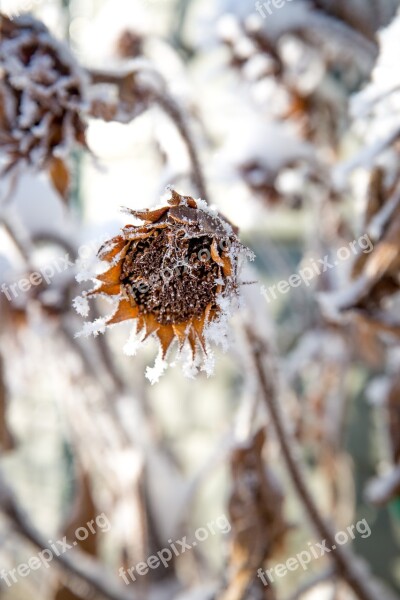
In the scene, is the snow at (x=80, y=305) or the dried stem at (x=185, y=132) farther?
the dried stem at (x=185, y=132)

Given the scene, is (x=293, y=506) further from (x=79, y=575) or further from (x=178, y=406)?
(x=79, y=575)

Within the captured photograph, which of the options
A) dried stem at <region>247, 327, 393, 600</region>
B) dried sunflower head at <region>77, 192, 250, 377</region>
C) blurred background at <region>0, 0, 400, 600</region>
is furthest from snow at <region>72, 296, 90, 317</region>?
dried stem at <region>247, 327, 393, 600</region>

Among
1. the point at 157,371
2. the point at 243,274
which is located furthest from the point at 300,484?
the point at 157,371

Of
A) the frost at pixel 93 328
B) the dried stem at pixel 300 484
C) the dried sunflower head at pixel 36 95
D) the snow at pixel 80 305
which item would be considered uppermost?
the dried sunflower head at pixel 36 95

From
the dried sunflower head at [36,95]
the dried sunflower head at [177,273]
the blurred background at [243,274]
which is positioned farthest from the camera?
the blurred background at [243,274]

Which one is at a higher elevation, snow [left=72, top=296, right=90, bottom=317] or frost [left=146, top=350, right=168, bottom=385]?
snow [left=72, top=296, right=90, bottom=317]

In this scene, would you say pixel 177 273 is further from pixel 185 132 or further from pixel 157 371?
pixel 185 132

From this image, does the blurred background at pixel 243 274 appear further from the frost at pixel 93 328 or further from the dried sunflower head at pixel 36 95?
the frost at pixel 93 328

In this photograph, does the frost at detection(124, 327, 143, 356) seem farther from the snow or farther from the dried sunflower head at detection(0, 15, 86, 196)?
the dried sunflower head at detection(0, 15, 86, 196)

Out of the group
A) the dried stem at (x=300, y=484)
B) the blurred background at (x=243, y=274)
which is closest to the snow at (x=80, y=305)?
the blurred background at (x=243, y=274)
